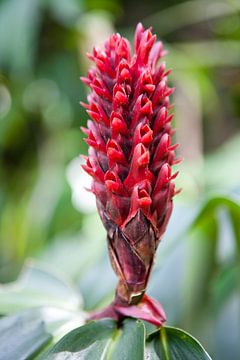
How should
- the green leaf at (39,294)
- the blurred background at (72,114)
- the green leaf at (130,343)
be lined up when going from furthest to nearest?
the blurred background at (72,114)
the green leaf at (39,294)
the green leaf at (130,343)

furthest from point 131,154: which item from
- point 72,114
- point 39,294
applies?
point 72,114

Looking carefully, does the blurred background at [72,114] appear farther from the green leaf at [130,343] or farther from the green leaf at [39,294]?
the green leaf at [130,343]

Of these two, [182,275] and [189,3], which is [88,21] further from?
[182,275]

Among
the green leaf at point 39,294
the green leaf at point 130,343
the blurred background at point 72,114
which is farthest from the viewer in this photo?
the blurred background at point 72,114

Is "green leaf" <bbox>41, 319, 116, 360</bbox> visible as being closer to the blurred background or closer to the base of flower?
the base of flower

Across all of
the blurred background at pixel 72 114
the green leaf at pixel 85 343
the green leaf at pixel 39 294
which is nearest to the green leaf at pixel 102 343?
the green leaf at pixel 85 343

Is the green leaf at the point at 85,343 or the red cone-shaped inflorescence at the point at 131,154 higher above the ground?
the red cone-shaped inflorescence at the point at 131,154

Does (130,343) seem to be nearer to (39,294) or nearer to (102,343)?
(102,343)
